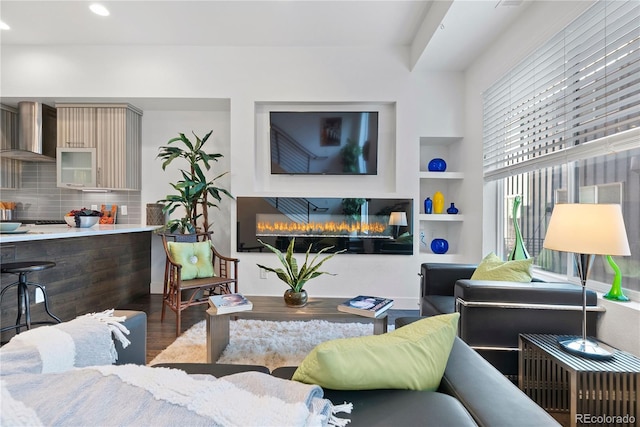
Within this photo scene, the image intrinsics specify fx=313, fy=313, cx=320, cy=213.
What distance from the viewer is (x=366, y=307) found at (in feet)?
6.56

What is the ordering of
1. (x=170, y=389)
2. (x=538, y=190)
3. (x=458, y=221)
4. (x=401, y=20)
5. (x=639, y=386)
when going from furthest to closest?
(x=458, y=221) < (x=401, y=20) < (x=538, y=190) < (x=639, y=386) < (x=170, y=389)

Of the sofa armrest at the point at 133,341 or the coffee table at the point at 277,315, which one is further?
the coffee table at the point at 277,315

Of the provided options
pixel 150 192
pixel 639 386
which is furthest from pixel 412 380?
pixel 150 192

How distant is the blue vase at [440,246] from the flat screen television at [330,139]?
1137 mm

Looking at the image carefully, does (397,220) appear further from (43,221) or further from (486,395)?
(43,221)

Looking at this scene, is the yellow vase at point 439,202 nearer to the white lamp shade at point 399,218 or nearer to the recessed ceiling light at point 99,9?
the white lamp shade at point 399,218

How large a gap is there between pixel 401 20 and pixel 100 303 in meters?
4.20

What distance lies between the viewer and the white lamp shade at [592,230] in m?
1.36

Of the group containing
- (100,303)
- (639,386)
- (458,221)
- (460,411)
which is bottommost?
(100,303)

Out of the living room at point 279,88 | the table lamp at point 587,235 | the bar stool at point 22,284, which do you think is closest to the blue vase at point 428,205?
the living room at point 279,88

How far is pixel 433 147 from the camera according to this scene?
13.3 feet

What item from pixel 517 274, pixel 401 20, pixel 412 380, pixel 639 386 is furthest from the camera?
pixel 401 20

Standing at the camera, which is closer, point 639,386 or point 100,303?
point 639,386

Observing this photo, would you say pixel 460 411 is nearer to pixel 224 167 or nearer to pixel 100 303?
pixel 100 303
